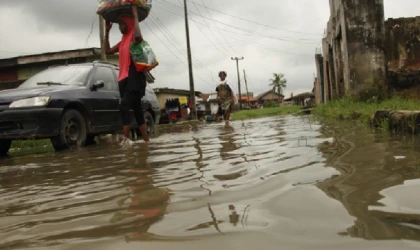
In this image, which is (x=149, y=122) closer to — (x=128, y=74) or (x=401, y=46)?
(x=128, y=74)

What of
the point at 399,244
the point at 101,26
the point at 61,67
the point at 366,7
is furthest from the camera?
the point at 101,26

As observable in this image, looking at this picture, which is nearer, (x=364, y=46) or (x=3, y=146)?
(x=3, y=146)

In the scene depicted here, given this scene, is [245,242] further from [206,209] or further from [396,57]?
[396,57]

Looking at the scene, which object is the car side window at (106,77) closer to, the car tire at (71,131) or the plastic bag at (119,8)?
the car tire at (71,131)

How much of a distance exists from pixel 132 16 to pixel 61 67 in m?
2.15

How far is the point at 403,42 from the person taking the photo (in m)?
10.3

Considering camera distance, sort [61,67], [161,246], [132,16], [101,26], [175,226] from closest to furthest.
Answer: [161,246], [175,226], [132,16], [61,67], [101,26]

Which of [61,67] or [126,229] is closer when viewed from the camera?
[126,229]

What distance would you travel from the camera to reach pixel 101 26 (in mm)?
14500

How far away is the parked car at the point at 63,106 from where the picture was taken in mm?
4914

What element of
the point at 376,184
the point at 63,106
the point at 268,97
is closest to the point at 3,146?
the point at 63,106

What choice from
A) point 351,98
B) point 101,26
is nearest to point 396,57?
point 351,98

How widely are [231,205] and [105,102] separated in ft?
16.8

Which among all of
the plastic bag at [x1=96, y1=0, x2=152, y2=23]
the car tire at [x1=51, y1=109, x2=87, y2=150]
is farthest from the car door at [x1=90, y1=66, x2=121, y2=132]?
the plastic bag at [x1=96, y1=0, x2=152, y2=23]
